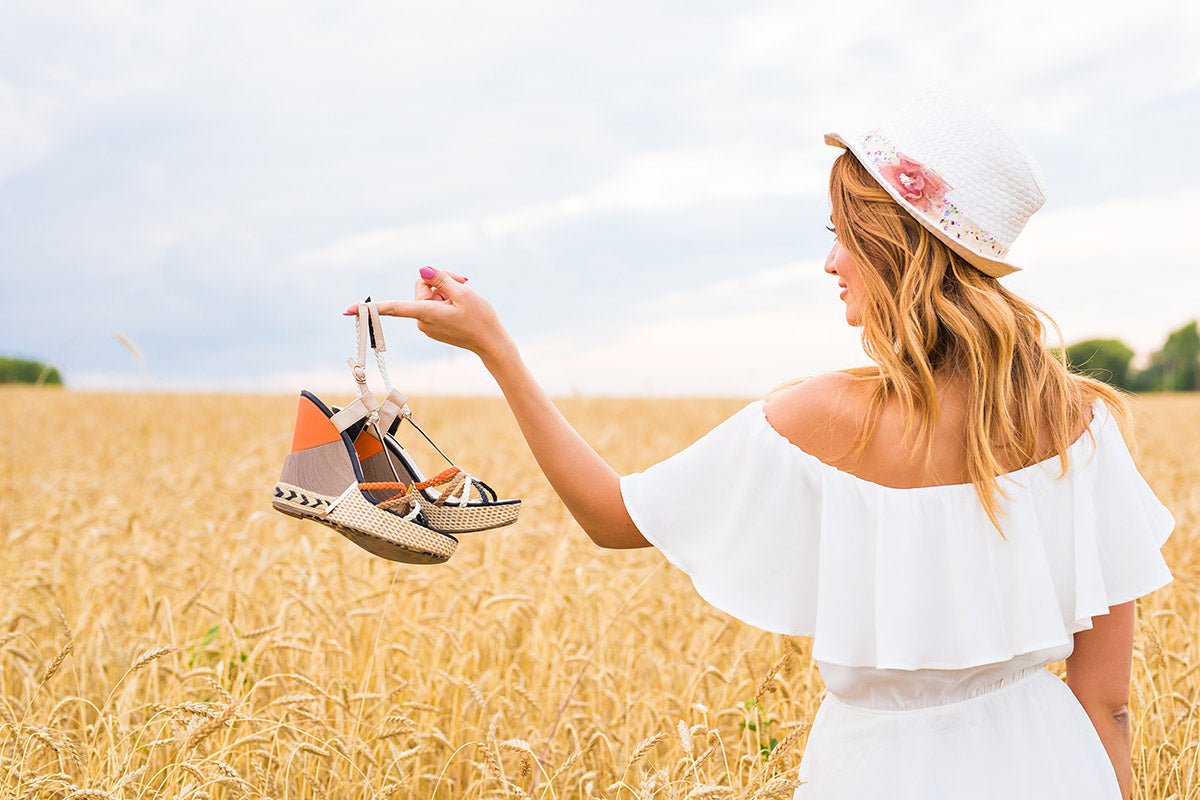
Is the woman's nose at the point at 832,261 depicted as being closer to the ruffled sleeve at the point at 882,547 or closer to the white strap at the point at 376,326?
the ruffled sleeve at the point at 882,547

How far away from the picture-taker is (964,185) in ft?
5.23

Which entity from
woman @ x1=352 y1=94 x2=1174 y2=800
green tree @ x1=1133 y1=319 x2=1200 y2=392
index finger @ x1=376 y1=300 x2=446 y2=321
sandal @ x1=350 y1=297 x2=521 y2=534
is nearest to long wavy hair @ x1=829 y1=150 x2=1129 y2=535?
woman @ x1=352 y1=94 x2=1174 y2=800

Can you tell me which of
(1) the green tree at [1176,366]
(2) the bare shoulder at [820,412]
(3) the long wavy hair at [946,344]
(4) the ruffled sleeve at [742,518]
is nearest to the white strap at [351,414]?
(4) the ruffled sleeve at [742,518]

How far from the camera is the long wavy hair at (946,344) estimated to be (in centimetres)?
154

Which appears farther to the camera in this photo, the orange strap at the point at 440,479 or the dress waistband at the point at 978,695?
the dress waistband at the point at 978,695

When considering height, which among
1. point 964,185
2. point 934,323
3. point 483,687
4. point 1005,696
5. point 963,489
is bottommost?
point 483,687

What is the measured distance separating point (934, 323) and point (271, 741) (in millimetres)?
2026

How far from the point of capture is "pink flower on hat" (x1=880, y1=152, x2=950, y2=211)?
1.57 meters

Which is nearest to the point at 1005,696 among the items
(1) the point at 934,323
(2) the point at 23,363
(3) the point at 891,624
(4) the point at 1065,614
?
(4) the point at 1065,614

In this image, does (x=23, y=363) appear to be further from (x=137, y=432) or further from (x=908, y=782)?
(x=908, y=782)

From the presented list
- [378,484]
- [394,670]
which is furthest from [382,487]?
[394,670]

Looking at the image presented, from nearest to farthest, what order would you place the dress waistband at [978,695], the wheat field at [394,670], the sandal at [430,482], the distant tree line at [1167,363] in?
1. the sandal at [430,482]
2. the dress waistband at [978,695]
3. the wheat field at [394,670]
4. the distant tree line at [1167,363]

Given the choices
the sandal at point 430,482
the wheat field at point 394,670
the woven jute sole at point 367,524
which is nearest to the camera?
the woven jute sole at point 367,524

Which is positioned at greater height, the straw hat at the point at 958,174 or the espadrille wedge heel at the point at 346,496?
the straw hat at the point at 958,174
